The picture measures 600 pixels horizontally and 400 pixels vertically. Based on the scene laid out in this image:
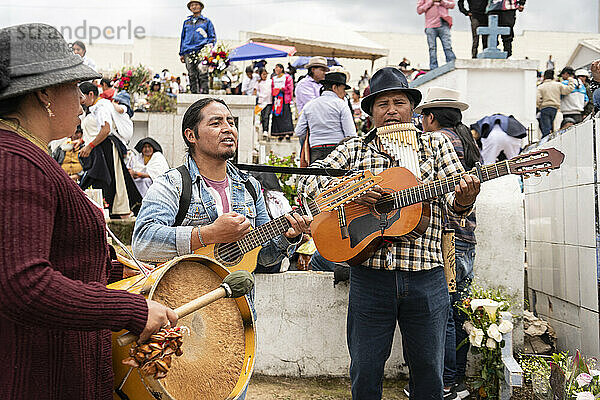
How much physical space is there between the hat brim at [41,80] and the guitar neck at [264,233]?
143 centimetres

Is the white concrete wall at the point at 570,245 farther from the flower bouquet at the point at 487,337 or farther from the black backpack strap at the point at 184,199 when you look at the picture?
the black backpack strap at the point at 184,199

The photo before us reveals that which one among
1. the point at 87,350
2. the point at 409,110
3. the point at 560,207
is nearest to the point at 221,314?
the point at 87,350

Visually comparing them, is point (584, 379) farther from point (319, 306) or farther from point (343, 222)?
point (319, 306)

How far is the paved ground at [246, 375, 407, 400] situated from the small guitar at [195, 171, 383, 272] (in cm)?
184

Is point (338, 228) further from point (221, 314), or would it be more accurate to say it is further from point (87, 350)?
point (87, 350)

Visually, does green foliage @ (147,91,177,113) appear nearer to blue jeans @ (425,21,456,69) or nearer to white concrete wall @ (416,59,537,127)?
blue jeans @ (425,21,456,69)

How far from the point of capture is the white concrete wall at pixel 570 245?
4.39 m

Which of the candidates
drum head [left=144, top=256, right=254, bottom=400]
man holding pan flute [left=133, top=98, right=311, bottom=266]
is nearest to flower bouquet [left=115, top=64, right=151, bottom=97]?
man holding pan flute [left=133, top=98, right=311, bottom=266]

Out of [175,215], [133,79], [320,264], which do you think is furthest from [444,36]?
[175,215]

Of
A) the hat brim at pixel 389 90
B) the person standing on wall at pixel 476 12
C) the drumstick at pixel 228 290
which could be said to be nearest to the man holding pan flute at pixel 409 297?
the hat brim at pixel 389 90

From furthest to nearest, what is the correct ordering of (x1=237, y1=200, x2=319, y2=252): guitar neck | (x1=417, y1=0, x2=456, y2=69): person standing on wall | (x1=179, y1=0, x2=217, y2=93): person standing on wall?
(x1=417, y1=0, x2=456, y2=69): person standing on wall, (x1=179, y1=0, x2=217, y2=93): person standing on wall, (x1=237, y1=200, x2=319, y2=252): guitar neck

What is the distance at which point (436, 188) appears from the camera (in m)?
3.30

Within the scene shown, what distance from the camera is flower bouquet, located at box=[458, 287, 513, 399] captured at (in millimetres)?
4328

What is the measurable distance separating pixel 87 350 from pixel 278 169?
1715mm
